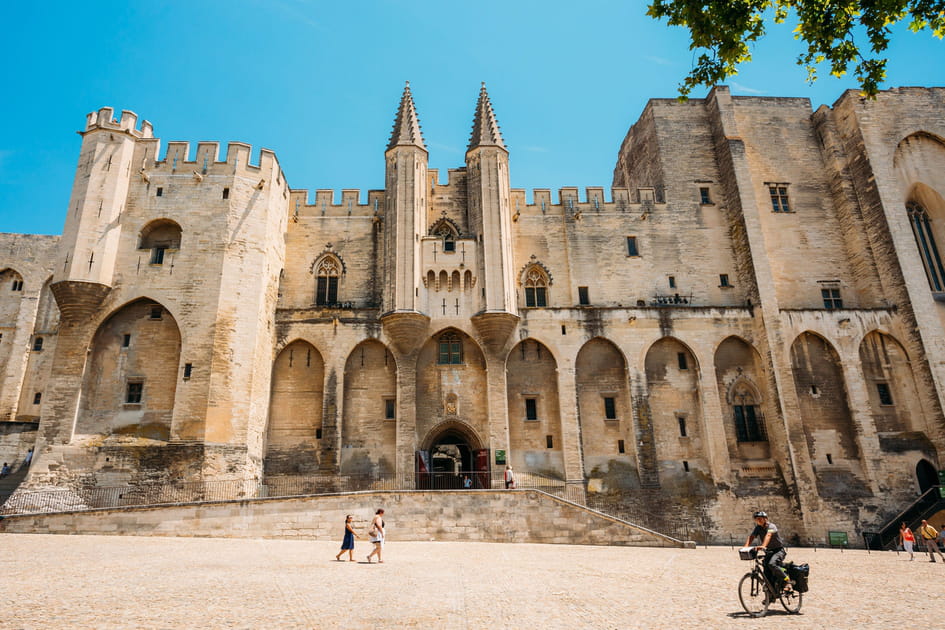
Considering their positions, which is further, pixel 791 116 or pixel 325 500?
pixel 791 116

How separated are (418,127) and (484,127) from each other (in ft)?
10.2

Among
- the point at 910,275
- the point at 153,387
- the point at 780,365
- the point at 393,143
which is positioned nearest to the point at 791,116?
the point at 910,275

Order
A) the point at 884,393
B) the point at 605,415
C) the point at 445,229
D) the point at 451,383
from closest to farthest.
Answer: the point at 451,383 < the point at 605,415 < the point at 884,393 < the point at 445,229

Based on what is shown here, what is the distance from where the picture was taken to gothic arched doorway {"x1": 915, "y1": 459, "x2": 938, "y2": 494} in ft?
78.2

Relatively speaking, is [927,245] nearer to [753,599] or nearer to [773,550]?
[753,599]

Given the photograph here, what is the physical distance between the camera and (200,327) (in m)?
21.5

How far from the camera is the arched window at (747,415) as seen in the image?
24.9 meters

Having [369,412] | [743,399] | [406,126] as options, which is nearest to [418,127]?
[406,126]

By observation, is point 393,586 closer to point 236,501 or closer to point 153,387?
point 236,501

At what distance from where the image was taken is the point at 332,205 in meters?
27.8

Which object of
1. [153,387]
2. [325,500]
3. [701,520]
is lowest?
[701,520]

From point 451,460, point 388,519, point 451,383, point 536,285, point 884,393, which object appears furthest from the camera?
point 536,285

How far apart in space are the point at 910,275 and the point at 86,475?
33582mm

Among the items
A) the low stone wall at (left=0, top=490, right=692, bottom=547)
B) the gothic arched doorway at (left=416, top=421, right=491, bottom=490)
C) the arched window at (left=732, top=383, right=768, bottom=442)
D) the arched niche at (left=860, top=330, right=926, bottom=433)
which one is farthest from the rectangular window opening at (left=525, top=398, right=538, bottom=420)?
the arched niche at (left=860, top=330, right=926, bottom=433)
